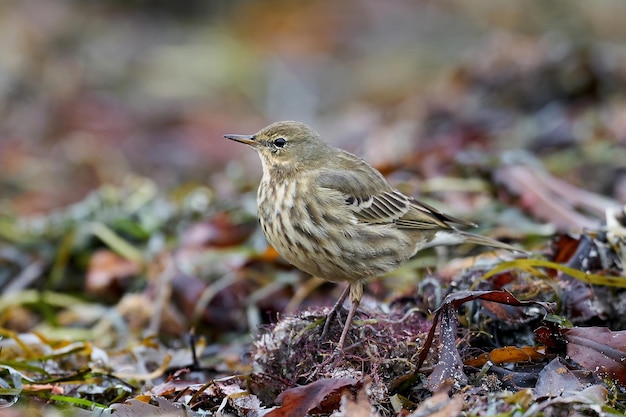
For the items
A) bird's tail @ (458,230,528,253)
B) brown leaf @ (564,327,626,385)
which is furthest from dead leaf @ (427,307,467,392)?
bird's tail @ (458,230,528,253)

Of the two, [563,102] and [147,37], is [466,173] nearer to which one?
[563,102]

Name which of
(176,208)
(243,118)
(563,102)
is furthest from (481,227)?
(243,118)

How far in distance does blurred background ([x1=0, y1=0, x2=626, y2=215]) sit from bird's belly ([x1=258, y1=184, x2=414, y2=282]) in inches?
94.1

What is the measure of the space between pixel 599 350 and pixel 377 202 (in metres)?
1.89

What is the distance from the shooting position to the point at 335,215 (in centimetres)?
525

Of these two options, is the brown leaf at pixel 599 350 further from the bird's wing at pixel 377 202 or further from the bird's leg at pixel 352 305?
the bird's wing at pixel 377 202

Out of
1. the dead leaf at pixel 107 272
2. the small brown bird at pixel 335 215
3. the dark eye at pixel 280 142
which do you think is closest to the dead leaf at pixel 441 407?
the small brown bird at pixel 335 215

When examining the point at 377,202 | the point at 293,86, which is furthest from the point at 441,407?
the point at 293,86

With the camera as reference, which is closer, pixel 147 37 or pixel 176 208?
pixel 176 208

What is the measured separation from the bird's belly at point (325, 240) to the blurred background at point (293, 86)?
239cm

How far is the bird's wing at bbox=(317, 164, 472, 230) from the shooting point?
543cm

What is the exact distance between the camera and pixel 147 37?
17.3 meters

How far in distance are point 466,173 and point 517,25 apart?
9955 mm

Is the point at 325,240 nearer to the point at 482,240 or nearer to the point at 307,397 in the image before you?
the point at 482,240
